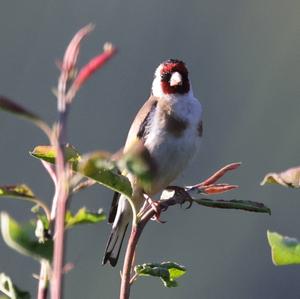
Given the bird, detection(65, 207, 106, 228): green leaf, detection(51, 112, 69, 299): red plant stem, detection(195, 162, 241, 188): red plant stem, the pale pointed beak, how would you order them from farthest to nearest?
the pale pointed beak, the bird, detection(195, 162, 241, 188): red plant stem, detection(65, 207, 106, 228): green leaf, detection(51, 112, 69, 299): red plant stem

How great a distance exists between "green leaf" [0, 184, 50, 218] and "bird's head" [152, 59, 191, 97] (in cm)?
149

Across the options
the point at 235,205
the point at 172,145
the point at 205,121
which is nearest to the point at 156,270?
the point at 235,205

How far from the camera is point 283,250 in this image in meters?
0.66

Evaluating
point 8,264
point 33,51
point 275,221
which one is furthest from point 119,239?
point 33,51

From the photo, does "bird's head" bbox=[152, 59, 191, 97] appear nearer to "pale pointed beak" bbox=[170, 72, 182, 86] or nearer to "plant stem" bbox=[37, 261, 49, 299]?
"pale pointed beak" bbox=[170, 72, 182, 86]

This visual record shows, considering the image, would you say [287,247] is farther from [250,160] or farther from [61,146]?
[250,160]

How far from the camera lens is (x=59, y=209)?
22.0 inches

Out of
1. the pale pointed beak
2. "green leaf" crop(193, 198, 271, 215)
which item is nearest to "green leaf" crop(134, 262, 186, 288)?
"green leaf" crop(193, 198, 271, 215)

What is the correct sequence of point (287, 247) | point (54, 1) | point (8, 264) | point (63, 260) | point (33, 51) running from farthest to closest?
point (54, 1) < point (33, 51) < point (8, 264) < point (287, 247) < point (63, 260)

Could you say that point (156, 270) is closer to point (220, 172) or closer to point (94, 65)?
point (220, 172)

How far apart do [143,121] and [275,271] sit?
2.71 meters

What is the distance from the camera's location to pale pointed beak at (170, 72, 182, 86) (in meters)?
2.16

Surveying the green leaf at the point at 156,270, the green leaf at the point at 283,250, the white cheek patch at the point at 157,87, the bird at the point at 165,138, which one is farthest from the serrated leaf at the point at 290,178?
the white cheek patch at the point at 157,87

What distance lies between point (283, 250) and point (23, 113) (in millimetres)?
194
